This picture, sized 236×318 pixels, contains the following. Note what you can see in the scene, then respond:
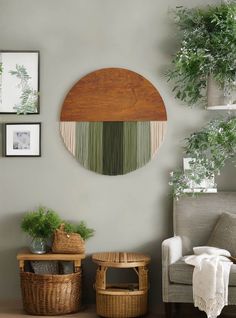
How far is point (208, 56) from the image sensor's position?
571cm

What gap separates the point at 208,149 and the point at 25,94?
158 cm

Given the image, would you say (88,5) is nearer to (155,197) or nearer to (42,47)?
(42,47)

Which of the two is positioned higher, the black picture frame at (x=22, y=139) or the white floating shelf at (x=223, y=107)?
the white floating shelf at (x=223, y=107)

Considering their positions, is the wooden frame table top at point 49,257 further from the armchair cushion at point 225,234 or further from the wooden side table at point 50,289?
the armchair cushion at point 225,234

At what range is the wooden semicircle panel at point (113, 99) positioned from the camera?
612 cm

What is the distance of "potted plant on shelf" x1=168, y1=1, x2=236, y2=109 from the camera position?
5672mm

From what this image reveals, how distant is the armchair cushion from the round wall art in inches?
32.0

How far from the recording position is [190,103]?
6.07 m

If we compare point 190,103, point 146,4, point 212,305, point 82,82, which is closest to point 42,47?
point 82,82

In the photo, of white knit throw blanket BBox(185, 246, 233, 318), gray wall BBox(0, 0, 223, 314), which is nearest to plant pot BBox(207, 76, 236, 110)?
gray wall BBox(0, 0, 223, 314)

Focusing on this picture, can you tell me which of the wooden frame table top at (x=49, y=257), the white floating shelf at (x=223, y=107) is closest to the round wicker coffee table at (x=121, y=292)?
the wooden frame table top at (x=49, y=257)

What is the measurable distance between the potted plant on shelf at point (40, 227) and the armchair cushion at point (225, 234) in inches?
49.5

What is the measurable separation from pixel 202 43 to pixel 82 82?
3.45 ft

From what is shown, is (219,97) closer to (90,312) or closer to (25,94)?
(25,94)
